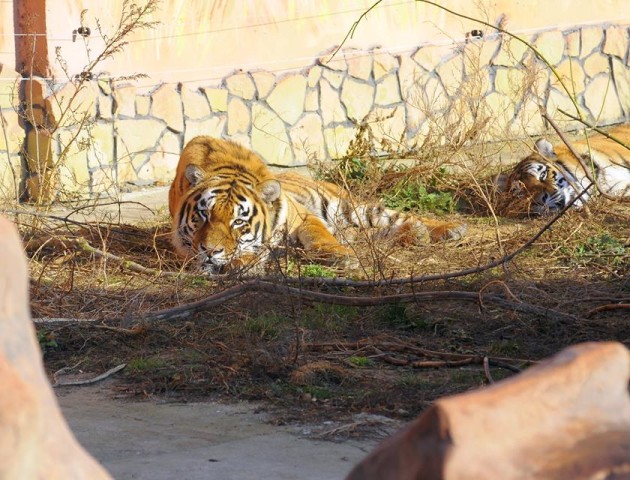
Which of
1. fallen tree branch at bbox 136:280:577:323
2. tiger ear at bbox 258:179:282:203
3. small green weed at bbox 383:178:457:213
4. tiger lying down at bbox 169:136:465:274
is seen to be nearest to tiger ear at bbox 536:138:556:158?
small green weed at bbox 383:178:457:213

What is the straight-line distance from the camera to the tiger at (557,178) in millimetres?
8891

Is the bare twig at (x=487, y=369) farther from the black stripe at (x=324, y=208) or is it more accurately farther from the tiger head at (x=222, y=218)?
the black stripe at (x=324, y=208)

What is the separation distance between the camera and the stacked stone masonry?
9.05 metres

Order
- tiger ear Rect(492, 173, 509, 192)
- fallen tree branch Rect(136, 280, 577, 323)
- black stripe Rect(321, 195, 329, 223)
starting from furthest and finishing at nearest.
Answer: tiger ear Rect(492, 173, 509, 192), black stripe Rect(321, 195, 329, 223), fallen tree branch Rect(136, 280, 577, 323)

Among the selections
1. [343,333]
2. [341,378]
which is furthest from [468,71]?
[341,378]

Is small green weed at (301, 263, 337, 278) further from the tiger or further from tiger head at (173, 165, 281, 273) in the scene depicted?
the tiger

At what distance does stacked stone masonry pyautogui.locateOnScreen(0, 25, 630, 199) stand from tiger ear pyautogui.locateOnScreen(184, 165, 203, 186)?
102 centimetres

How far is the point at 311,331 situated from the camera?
17.2 ft

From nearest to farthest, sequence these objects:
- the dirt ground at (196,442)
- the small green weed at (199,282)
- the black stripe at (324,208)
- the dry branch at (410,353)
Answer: the dirt ground at (196,442)
the dry branch at (410,353)
the small green weed at (199,282)
the black stripe at (324,208)

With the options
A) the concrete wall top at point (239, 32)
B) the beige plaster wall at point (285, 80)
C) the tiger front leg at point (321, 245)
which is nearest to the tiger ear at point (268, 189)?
the tiger front leg at point (321, 245)

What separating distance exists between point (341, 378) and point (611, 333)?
54.3 inches

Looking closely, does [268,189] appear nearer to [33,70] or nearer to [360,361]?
[33,70]

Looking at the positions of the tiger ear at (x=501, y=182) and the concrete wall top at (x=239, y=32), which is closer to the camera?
the tiger ear at (x=501, y=182)

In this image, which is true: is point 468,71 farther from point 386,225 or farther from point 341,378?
point 341,378
